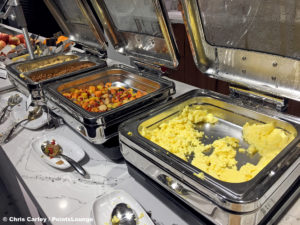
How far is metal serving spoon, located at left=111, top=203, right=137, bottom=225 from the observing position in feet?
2.53

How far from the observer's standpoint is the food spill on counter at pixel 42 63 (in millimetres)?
1775

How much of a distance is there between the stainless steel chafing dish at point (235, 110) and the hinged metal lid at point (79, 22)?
0.85 metres

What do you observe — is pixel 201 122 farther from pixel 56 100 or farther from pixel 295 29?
pixel 56 100

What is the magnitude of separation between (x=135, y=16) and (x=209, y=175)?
966mm

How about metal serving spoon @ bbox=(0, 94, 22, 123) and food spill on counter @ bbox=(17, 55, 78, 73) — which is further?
food spill on counter @ bbox=(17, 55, 78, 73)

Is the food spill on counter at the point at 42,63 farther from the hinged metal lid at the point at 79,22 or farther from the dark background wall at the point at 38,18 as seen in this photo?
the dark background wall at the point at 38,18

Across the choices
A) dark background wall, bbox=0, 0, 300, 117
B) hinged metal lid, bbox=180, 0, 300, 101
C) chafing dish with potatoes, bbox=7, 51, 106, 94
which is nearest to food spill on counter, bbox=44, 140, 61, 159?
chafing dish with potatoes, bbox=7, 51, 106, 94

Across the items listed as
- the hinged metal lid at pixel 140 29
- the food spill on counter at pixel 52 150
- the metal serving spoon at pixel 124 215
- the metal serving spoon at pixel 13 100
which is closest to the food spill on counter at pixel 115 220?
the metal serving spoon at pixel 124 215

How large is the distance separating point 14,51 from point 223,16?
2037mm

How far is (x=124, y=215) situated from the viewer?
0.79 meters

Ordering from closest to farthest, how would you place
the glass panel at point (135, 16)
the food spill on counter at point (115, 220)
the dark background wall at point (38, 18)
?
the food spill on counter at point (115, 220) < the glass panel at point (135, 16) < the dark background wall at point (38, 18)

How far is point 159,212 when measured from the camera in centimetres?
83

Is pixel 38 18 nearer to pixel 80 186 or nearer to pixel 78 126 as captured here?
pixel 78 126

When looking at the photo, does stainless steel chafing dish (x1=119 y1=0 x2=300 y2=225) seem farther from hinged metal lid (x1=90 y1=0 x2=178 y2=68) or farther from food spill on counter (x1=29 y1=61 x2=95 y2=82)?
food spill on counter (x1=29 y1=61 x2=95 y2=82)
